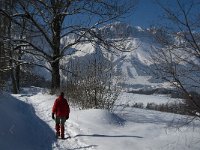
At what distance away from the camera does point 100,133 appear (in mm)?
13711

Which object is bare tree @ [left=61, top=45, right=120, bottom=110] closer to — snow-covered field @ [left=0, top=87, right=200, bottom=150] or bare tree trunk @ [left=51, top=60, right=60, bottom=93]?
snow-covered field @ [left=0, top=87, right=200, bottom=150]

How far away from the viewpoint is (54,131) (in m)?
14.8

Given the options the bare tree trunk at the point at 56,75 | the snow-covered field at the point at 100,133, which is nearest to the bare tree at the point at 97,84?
the snow-covered field at the point at 100,133

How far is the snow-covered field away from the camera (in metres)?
12.1

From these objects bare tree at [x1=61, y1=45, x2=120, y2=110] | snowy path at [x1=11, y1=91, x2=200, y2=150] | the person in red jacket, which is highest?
bare tree at [x1=61, y1=45, x2=120, y2=110]

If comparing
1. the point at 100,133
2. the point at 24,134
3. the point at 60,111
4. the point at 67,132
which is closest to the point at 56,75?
the point at 67,132

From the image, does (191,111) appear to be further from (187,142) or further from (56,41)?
(56,41)

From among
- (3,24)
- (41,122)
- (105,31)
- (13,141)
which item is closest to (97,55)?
(41,122)

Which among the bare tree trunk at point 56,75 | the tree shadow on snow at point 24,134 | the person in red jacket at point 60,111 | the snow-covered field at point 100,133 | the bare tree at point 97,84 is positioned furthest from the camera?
the bare tree trunk at point 56,75

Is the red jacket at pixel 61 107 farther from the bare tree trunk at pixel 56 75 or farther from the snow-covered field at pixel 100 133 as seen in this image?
the bare tree trunk at pixel 56 75

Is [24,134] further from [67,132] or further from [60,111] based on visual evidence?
[67,132]

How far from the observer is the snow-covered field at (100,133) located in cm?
1205

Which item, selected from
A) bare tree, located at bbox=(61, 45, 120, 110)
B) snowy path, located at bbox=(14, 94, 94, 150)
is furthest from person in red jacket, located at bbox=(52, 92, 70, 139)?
bare tree, located at bbox=(61, 45, 120, 110)

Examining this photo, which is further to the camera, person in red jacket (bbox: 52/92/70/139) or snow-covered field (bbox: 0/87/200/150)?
person in red jacket (bbox: 52/92/70/139)
